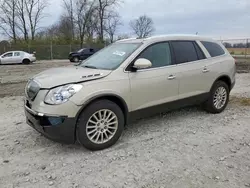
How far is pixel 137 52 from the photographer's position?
4.21 m

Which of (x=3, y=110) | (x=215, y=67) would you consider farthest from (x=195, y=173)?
(x=3, y=110)

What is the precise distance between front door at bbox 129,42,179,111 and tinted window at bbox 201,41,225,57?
1.18 metres

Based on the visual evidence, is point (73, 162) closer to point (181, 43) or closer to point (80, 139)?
point (80, 139)

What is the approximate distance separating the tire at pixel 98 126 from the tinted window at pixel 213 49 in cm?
260

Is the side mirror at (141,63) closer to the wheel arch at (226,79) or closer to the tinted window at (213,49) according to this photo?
the tinted window at (213,49)

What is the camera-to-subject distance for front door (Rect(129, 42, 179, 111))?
4.11 meters

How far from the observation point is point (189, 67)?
4.81 m

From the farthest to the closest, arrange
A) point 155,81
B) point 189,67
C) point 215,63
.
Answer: point 215,63, point 189,67, point 155,81

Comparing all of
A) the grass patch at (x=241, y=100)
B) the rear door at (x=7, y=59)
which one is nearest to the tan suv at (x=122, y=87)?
the grass patch at (x=241, y=100)

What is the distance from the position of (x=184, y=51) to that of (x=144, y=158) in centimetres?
236

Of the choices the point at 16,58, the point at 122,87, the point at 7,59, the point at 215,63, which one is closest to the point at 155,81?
the point at 122,87

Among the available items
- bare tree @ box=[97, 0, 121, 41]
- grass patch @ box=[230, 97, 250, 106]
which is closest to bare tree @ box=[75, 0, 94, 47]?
bare tree @ box=[97, 0, 121, 41]

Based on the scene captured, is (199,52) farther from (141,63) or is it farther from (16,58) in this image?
(16,58)

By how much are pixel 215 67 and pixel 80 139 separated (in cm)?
324
